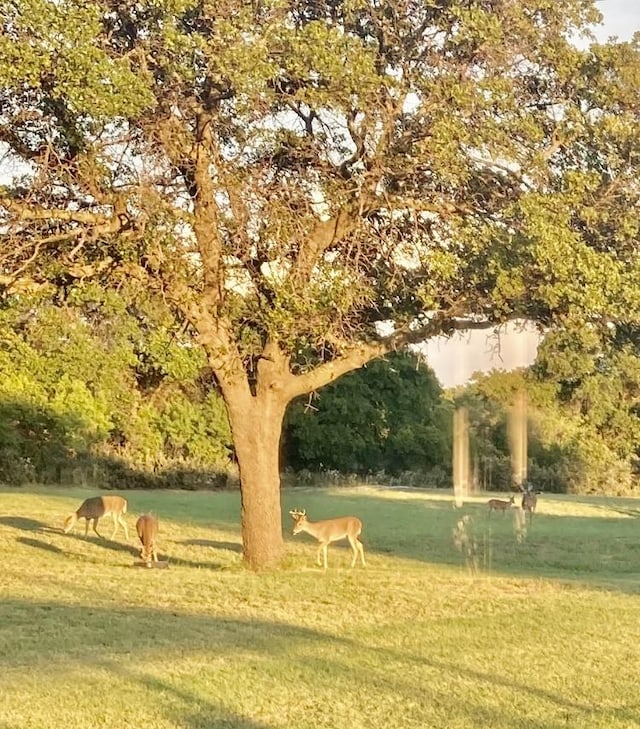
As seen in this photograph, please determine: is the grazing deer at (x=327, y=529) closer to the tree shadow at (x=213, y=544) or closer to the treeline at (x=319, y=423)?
the tree shadow at (x=213, y=544)

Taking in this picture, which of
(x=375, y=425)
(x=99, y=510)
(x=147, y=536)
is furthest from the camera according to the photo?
(x=375, y=425)

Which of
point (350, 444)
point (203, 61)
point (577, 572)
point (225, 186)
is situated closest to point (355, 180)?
point (225, 186)

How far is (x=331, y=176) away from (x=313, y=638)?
6961mm

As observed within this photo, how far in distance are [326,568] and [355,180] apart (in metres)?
5.47

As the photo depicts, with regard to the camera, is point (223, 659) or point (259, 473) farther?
point (259, 473)

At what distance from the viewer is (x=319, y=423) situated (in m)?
48.9

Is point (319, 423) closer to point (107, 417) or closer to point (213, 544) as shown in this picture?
point (107, 417)

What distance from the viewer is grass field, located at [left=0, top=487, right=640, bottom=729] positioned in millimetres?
6984

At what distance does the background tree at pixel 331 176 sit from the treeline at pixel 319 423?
17.8 m

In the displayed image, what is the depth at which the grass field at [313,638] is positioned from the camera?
6984mm

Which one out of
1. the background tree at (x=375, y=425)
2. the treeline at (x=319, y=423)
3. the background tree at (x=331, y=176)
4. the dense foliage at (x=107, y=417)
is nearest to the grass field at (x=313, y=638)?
the background tree at (x=331, y=176)

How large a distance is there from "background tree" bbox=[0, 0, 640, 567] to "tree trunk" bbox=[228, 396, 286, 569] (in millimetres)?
62

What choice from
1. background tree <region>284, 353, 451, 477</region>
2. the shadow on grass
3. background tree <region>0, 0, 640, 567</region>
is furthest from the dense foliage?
the shadow on grass

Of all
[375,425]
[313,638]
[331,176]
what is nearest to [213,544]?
[331,176]
